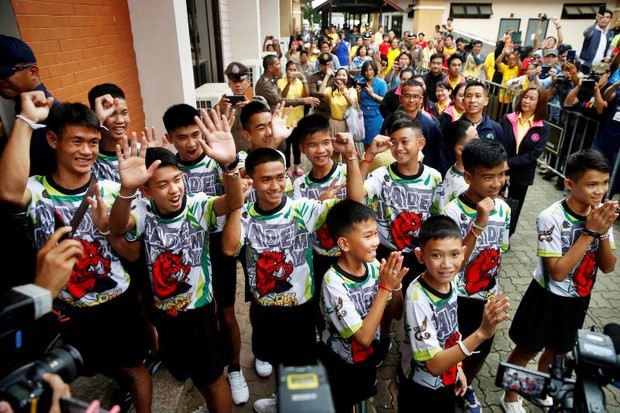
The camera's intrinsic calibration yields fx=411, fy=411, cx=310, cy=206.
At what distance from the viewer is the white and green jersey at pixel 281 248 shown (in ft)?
8.45

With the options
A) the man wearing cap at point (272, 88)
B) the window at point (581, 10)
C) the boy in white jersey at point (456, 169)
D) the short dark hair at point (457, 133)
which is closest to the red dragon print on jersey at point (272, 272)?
the boy in white jersey at point (456, 169)

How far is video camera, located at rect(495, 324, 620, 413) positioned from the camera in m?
1.30

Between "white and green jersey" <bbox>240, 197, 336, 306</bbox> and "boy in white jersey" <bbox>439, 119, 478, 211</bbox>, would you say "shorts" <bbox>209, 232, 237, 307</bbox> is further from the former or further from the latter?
"boy in white jersey" <bbox>439, 119, 478, 211</bbox>

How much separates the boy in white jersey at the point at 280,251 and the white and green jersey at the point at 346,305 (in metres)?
0.32

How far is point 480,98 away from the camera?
437 cm

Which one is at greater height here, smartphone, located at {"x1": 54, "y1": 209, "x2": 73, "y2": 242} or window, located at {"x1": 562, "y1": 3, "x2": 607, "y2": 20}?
window, located at {"x1": 562, "y1": 3, "x2": 607, "y2": 20}

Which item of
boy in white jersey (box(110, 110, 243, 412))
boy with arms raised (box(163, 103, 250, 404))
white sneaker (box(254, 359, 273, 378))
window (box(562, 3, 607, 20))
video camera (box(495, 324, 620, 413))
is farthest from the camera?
window (box(562, 3, 607, 20))

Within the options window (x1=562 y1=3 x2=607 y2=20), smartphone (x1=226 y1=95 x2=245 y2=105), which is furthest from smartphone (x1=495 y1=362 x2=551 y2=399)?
window (x1=562 y1=3 x2=607 y2=20)

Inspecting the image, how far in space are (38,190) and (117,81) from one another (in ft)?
10.1

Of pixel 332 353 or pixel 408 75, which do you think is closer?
pixel 332 353

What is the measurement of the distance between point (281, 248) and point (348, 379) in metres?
0.87

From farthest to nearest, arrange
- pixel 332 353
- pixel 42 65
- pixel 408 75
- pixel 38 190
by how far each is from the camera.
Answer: pixel 408 75 → pixel 42 65 → pixel 332 353 → pixel 38 190

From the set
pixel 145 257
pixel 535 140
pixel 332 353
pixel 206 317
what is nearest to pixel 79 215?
pixel 145 257

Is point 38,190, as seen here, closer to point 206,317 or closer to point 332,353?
point 206,317
